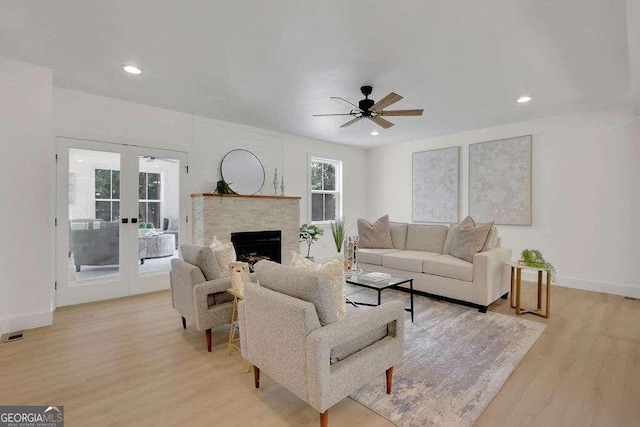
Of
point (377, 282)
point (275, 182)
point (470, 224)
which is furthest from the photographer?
point (275, 182)

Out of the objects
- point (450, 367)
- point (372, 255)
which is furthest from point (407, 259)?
point (450, 367)

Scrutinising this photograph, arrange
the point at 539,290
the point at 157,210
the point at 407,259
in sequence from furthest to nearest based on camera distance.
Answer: the point at 157,210 < the point at 407,259 < the point at 539,290

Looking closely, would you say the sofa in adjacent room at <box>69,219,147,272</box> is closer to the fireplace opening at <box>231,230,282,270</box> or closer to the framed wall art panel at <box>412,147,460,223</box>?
the fireplace opening at <box>231,230,282,270</box>

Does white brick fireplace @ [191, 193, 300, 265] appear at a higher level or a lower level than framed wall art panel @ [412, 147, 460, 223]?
lower

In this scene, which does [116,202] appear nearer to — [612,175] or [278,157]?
[278,157]

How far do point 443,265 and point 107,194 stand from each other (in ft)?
14.4

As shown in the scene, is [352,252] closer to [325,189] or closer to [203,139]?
[203,139]

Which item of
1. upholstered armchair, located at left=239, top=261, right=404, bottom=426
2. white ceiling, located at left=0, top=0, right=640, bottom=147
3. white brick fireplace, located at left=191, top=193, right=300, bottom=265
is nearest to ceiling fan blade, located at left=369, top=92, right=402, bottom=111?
white ceiling, located at left=0, top=0, right=640, bottom=147

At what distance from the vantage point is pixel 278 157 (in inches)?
A: 221

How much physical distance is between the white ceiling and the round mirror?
3.37 feet

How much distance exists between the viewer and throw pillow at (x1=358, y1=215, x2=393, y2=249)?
493 centimetres

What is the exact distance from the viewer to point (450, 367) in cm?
230

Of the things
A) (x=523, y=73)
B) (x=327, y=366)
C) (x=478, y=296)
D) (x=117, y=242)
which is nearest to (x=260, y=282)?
(x=327, y=366)


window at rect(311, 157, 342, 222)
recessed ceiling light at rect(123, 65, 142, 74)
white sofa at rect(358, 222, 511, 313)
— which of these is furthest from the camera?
window at rect(311, 157, 342, 222)
